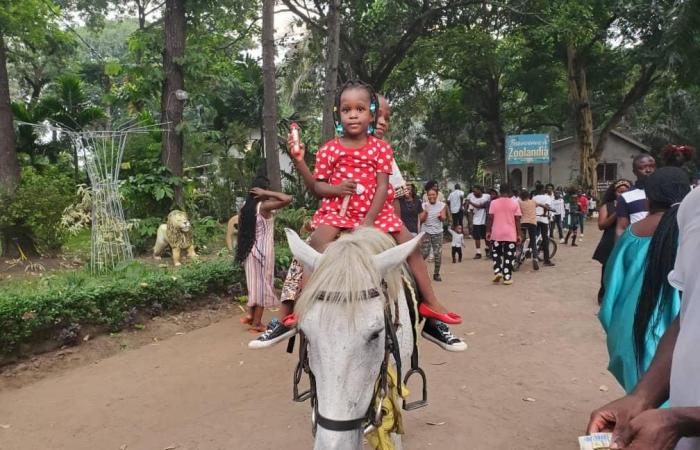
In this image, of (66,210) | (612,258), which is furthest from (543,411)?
(66,210)

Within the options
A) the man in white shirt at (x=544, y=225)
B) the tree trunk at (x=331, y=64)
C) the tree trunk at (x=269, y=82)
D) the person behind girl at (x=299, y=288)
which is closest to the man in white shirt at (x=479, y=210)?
the man in white shirt at (x=544, y=225)

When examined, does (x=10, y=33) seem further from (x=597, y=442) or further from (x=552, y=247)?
(x=597, y=442)

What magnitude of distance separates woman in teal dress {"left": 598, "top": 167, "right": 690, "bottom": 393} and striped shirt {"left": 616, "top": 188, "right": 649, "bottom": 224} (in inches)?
74.3

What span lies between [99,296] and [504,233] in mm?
7167

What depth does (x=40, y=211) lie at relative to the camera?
896 centimetres

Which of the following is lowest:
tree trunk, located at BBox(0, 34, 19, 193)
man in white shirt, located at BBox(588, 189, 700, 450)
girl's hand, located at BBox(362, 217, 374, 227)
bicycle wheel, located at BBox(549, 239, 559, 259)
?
bicycle wheel, located at BBox(549, 239, 559, 259)

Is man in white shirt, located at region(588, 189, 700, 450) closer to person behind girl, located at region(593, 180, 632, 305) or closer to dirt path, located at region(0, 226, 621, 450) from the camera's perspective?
dirt path, located at region(0, 226, 621, 450)

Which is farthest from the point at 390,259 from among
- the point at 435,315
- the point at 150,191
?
the point at 150,191

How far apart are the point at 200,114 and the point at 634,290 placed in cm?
2327

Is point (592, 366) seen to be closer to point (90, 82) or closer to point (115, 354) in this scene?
point (115, 354)

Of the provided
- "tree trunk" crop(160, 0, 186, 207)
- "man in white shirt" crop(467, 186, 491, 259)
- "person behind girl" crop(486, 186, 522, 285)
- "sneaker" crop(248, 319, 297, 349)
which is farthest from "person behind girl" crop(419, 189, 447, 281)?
"sneaker" crop(248, 319, 297, 349)

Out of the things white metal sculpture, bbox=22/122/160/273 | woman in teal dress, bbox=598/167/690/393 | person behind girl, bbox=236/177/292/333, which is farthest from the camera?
white metal sculpture, bbox=22/122/160/273

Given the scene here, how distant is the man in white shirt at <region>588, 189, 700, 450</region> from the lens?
1175 mm

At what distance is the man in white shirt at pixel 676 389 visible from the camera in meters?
1.17
